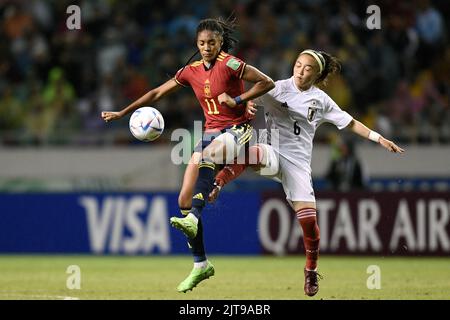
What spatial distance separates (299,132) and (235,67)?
1.15m

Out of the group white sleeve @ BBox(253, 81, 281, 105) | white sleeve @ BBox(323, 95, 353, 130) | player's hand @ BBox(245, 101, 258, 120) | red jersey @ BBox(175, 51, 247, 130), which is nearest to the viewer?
red jersey @ BBox(175, 51, 247, 130)

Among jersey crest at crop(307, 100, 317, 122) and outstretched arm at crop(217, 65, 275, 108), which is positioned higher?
outstretched arm at crop(217, 65, 275, 108)

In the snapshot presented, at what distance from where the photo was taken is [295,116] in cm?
1079

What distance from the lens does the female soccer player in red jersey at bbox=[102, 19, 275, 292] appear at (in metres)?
10.1

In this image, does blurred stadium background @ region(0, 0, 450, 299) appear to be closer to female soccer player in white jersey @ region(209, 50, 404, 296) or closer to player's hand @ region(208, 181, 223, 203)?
female soccer player in white jersey @ region(209, 50, 404, 296)

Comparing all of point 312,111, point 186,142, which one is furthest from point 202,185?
point 186,142

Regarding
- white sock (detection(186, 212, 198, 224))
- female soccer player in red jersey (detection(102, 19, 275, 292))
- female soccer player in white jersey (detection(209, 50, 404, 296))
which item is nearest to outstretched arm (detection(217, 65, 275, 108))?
female soccer player in red jersey (detection(102, 19, 275, 292))

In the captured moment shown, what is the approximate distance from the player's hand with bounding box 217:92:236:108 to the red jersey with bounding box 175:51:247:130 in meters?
0.24

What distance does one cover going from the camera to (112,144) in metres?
18.7

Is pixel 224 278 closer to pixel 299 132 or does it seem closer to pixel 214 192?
pixel 299 132

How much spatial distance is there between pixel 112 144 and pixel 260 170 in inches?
326

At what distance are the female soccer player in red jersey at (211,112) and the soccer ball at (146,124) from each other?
0.57 feet

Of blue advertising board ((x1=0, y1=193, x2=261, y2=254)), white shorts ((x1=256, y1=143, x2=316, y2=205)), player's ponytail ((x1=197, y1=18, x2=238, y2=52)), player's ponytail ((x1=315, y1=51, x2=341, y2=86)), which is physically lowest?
blue advertising board ((x1=0, y1=193, x2=261, y2=254))
